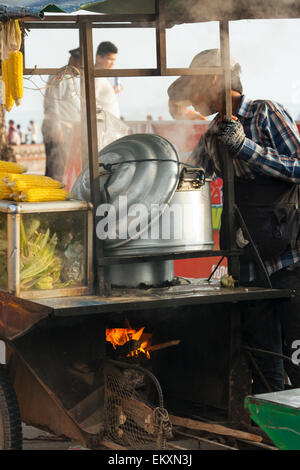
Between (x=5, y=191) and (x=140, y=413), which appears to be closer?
(x=140, y=413)

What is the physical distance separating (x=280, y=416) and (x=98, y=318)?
984mm

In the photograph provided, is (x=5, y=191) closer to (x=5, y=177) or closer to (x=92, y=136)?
(x=5, y=177)

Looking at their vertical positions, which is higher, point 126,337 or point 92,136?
point 92,136

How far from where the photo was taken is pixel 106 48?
24.4 ft

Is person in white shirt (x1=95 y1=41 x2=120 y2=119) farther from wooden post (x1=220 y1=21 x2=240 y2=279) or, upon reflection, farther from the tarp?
the tarp

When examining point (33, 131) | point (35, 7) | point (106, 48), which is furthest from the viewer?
point (33, 131)

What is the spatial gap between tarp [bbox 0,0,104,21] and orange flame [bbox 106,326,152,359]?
5.00 feet

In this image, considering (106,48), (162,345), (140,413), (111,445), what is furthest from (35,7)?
(106,48)

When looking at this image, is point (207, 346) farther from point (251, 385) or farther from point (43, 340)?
point (43, 340)

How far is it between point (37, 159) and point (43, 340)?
19.7m

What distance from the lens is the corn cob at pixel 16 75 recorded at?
12.2 ft

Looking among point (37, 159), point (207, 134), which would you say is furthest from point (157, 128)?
point (37, 159)

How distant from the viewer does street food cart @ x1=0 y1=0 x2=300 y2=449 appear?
358cm

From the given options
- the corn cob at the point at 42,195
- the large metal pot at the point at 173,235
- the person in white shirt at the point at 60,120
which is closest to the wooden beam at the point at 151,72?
the large metal pot at the point at 173,235
